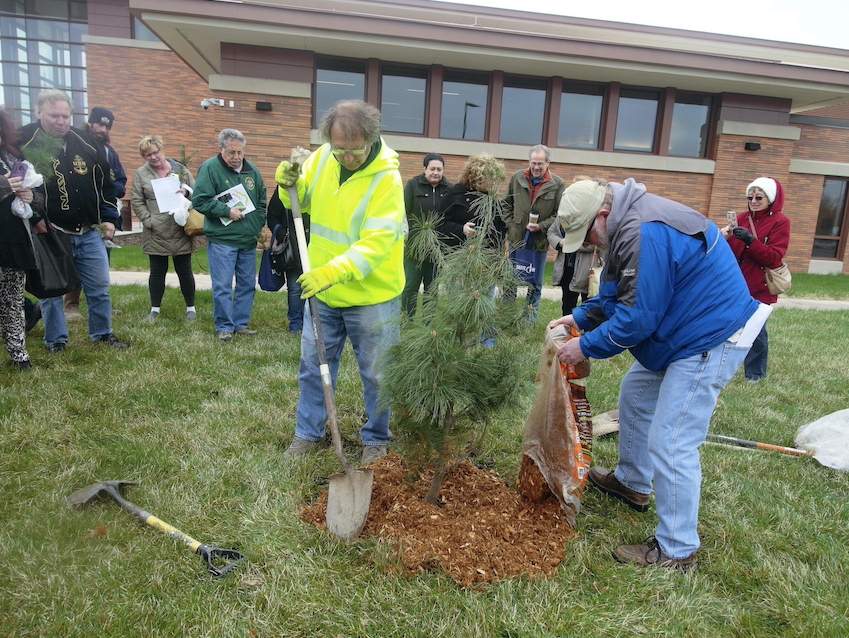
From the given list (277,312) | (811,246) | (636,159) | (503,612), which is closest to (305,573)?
(503,612)

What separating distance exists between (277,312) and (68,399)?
3.23 metres

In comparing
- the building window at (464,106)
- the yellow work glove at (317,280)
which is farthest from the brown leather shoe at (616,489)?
the building window at (464,106)

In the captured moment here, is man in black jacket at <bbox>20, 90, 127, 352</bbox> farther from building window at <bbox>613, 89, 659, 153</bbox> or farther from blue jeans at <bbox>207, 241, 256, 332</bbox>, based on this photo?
building window at <bbox>613, 89, 659, 153</bbox>

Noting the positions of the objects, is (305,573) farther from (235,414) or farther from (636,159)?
(636,159)

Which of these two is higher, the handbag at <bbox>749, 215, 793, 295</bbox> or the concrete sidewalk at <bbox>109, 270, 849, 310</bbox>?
the handbag at <bbox>749, 215, 793, 295</bbox>

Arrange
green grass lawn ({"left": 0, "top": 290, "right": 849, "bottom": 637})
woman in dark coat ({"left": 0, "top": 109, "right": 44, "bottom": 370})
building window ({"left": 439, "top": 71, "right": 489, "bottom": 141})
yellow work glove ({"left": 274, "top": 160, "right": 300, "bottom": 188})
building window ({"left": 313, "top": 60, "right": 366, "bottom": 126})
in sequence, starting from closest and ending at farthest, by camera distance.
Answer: green grass lawn ({"left": 0, "top": 290, "right": 849, "bottom": 637}) < yellow work glove ({"left": 274, "top": 160, "right": 300, "bottom": 188}) < woman in dark coat ({"left": 0, "top": 109, "right": 44, "bottom": 370}) < building window ({"left": 313, "top": 60, "right": 366, "bottom": 126}) < building window ({"left": 439, "top": 71, "right": 489, "bottom": 141})

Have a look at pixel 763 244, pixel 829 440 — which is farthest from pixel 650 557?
pixel 763 244

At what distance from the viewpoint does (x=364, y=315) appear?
10.4 ft

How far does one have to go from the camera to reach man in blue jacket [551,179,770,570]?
7.63 ft

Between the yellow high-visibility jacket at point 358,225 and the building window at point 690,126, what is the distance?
12955 mm

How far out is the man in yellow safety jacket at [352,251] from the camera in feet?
9.22

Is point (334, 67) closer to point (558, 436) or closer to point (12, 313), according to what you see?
point (12, 313)

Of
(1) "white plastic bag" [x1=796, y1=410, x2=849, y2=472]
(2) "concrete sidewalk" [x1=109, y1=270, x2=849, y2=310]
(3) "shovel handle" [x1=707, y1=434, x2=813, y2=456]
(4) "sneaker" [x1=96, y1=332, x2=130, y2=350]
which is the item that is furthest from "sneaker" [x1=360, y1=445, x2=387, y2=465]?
(2) "concrete sidewalk" [x1=109, y1=270, x2=849, y2=310]

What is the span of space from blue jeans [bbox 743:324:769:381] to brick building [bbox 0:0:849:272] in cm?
821
